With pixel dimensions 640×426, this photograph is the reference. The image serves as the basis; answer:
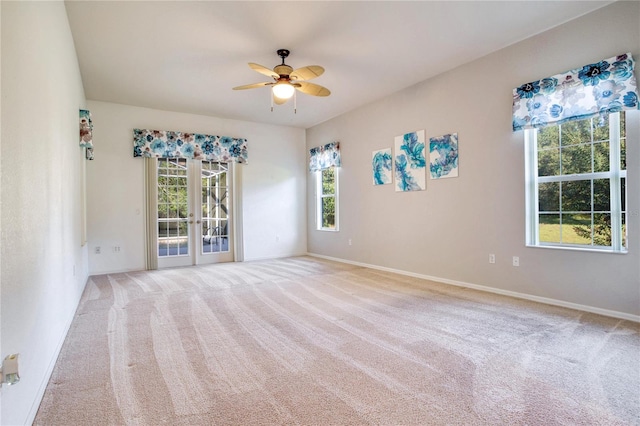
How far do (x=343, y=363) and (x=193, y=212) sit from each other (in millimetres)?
5065

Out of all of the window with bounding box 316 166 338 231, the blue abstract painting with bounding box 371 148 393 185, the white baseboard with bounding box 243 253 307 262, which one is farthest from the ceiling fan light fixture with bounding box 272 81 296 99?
the white baseboard with bounding box 243 253 307 262

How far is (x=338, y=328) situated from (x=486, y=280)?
2323 millimetres

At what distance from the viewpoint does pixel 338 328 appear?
3.01 m

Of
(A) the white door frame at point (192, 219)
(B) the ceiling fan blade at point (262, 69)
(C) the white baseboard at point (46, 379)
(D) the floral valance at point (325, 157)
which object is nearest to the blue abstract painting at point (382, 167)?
(D) the floral valance at point (325, 157)

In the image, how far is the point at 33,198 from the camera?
192 cm

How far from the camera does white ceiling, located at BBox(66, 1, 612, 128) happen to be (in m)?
3.13

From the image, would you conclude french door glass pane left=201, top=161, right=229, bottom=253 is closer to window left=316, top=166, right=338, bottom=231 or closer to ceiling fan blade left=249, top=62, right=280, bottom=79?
window left=316, top=166, right=338, bottom=231

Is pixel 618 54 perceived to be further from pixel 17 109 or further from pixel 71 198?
pixel 71 198

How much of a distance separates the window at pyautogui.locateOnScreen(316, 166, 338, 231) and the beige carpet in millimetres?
3188

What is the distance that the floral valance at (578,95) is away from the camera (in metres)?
3.01

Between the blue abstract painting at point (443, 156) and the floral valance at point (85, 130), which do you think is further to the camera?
the blue abstract painting at point (443, 156)

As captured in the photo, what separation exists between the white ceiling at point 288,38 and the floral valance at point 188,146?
3.05 feet

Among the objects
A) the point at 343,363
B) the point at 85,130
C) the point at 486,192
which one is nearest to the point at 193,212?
the point at 85,130

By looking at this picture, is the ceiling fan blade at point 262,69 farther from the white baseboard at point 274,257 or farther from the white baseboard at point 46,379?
the white baseboard at point 274,257
